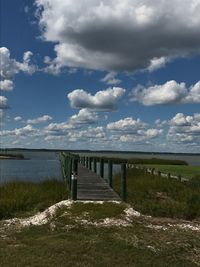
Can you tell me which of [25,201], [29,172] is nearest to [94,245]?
[25,201]

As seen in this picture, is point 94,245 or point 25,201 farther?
point 25,201

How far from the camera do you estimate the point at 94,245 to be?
9570 mm

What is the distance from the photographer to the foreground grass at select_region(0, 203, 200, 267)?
8633 mm

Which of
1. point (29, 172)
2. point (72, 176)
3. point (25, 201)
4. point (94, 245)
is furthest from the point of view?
point (29, 172)

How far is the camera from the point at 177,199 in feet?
57.8

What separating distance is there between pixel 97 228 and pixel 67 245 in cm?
155

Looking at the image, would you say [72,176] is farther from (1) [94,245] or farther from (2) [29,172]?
(2) [29,172]

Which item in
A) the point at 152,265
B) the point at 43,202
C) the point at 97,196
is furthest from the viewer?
the point at 43,202

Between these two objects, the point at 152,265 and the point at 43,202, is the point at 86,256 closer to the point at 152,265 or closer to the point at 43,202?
the point at 152,265

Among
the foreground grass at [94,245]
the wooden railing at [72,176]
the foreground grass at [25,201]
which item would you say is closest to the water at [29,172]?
the wooden railing at [72,176]

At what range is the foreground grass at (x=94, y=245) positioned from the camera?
863 cm

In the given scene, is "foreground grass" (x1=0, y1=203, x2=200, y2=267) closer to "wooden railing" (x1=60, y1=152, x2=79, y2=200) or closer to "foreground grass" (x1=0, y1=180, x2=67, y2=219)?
"wooden railing" (x1=60, y1=152, x2=79, y2=200)

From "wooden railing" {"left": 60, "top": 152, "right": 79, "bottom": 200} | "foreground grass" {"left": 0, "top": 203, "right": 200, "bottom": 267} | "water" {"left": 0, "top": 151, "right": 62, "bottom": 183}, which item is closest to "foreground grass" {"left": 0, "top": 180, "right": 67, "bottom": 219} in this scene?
"wooden railing" {"left": 60, "top": 152, "right": 79, "bottom": 200}

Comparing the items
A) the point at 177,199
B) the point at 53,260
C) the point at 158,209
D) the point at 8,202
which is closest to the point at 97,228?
the point at 53,260
